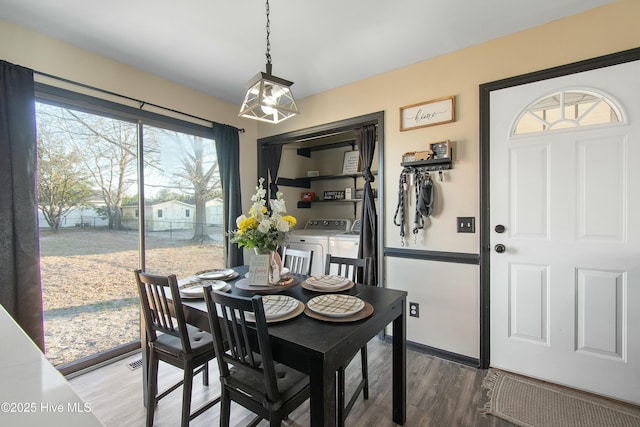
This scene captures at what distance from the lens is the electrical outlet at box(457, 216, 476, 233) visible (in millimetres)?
2281

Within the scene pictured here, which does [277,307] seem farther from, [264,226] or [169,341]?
[169,341]

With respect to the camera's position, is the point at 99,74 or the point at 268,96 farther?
the point at 99,74

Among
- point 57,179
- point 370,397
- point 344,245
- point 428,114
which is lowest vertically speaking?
point 370,397

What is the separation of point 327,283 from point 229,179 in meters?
2.03

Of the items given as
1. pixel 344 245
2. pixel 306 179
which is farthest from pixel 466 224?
pixel 306 179

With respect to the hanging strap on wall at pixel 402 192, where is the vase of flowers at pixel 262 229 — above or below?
below

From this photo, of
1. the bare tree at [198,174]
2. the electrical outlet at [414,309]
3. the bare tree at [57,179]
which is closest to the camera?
the bare tree at [57,179]

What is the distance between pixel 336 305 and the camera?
1.43 meters

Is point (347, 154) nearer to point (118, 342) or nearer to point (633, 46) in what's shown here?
point (633, 46)

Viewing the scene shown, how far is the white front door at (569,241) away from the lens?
1.79 meters

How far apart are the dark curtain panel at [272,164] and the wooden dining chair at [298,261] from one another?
4.85 feet

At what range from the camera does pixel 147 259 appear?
2.71 meters

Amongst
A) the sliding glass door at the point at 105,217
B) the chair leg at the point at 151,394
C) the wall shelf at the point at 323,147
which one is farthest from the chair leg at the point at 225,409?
the wall shelf at the point at 323,147

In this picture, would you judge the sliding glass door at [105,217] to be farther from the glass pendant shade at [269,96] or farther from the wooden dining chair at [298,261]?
the glass pendant shade at [269,96]
